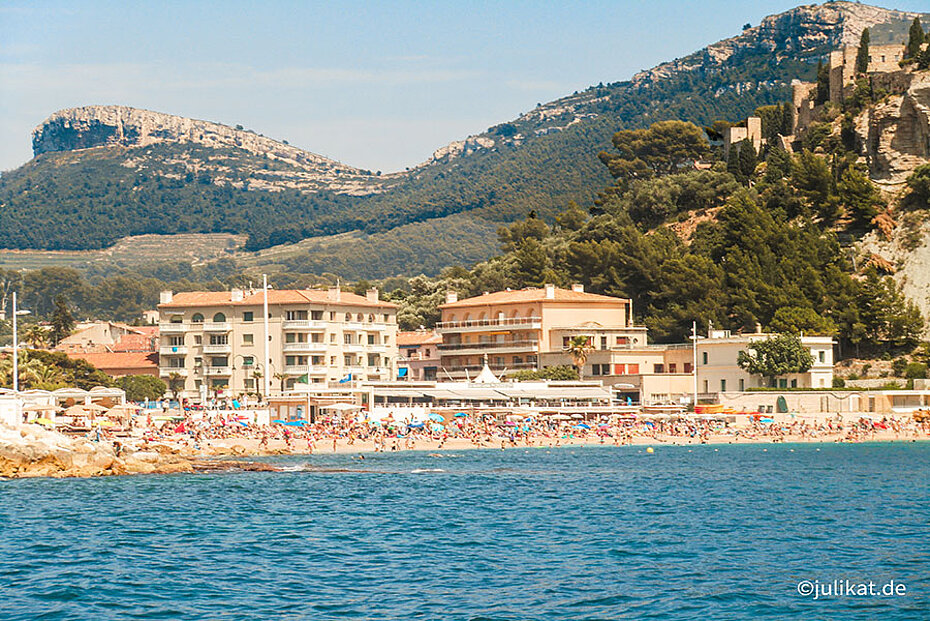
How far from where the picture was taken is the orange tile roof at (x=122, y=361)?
98.8 metres

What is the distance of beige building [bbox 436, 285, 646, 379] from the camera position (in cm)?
9094

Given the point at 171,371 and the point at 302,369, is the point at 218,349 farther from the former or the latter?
the point at 302,369

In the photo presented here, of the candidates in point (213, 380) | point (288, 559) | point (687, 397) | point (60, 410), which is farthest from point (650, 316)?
point (288, 559)

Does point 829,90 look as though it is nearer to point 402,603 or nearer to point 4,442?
point 4,442

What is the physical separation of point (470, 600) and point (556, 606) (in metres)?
1.82

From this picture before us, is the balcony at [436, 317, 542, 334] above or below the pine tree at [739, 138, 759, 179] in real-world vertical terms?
below

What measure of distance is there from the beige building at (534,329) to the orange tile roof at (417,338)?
4143mm

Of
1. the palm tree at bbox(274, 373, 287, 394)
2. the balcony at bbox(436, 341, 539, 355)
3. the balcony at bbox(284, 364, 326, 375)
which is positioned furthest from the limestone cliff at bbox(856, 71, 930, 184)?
the palm tree at bbox(274, 373, 287, 394)

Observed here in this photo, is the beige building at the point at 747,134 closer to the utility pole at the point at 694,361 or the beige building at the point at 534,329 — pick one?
the beige building at the point at 534,329

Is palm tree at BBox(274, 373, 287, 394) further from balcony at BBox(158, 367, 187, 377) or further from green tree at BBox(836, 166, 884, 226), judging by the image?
green tree at BBox(836, 166, 884, 226)

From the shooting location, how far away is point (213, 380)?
92.6m

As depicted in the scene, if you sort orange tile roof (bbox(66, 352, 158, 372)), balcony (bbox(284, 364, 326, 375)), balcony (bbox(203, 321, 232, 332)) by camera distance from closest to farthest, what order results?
balcony (bbox(284, 364, 326, 375))
balcony (bbox(203, 321, 232, 332))
orange tile roof (bbox(66, 352, 158, 372))

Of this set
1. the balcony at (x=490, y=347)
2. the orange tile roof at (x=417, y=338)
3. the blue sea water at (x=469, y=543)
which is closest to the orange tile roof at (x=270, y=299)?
the balcony at (x=490, y=347)

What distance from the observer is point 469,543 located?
32.5 m
